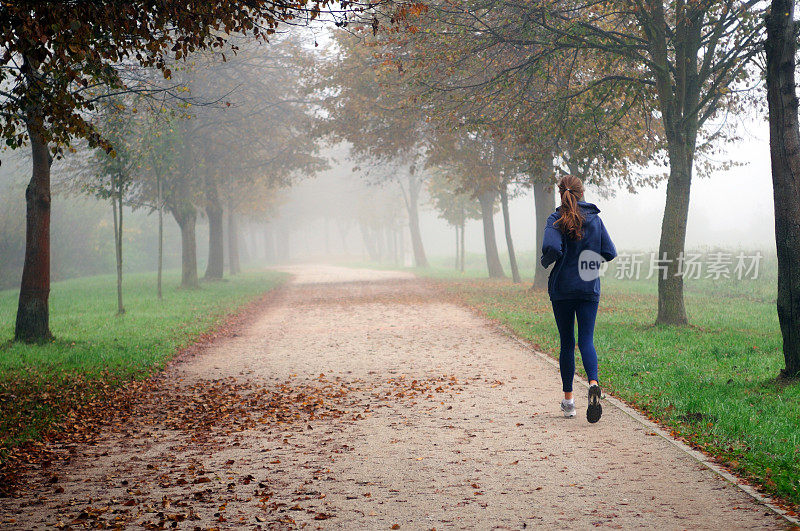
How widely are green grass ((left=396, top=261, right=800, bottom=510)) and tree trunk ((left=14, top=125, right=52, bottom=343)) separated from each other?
8.29m

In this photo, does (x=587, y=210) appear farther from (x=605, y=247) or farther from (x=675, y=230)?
(x=675, y=230)

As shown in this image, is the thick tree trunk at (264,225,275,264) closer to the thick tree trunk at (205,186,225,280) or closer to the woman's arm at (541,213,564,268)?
the thick tree trunk at (205,186,225,280)

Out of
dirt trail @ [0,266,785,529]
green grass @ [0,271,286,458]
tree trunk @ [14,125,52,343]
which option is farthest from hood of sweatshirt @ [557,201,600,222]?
tree trunk @ [14,125,52,343]

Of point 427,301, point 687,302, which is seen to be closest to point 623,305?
→ point 687,302

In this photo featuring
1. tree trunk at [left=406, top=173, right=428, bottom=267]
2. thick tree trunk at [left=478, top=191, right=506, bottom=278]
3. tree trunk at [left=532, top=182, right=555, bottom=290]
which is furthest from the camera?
tree trunk at [left=406, top=173, right=428, bottom=267]

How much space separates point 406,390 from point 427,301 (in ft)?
40.0

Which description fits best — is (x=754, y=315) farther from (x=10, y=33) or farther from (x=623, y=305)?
(x=10, y=33)

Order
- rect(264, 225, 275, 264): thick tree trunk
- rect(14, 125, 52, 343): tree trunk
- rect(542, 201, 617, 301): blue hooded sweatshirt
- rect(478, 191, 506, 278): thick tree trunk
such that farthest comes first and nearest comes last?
rect(264, 225, 275, 264): thick tree trunk, rect(478, 191, 506, 278): thick tree trunk, rect(14, 125, 52, 343): tree trunk, rect(542, 201, 617, 301): blue hooded sweatshirt

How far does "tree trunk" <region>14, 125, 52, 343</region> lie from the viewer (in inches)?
477

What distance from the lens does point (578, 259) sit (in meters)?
6.45

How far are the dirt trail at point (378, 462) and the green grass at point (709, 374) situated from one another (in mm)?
406

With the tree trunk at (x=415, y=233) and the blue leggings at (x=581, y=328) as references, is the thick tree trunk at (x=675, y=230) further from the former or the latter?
the tree trunk at (x=415, y=233)

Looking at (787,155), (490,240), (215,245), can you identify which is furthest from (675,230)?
(215,245)

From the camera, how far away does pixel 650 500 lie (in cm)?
440
